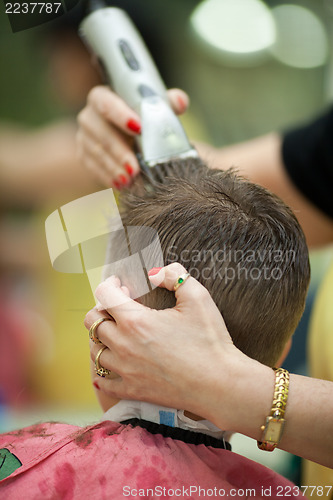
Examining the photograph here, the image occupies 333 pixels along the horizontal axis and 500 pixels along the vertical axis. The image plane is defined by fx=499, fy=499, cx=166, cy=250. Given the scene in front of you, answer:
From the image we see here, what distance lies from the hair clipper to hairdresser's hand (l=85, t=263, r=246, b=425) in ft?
0.74

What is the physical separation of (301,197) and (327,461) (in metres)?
0.58

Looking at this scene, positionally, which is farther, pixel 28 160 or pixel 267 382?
pixel 28 160

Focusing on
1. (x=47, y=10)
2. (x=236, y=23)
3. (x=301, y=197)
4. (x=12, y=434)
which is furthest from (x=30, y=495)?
(x=236, y=23)

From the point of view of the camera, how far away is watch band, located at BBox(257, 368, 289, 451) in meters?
0.45

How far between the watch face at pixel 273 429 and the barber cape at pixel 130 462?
0.24 ft

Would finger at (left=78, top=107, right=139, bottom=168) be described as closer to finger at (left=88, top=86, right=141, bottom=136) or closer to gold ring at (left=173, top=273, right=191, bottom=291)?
finger at (left=88, top=86, right=141, bottom=136)

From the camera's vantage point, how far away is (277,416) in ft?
1.47

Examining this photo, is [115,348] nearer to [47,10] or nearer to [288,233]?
[288,233]

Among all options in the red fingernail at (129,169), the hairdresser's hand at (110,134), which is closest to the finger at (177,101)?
the hairdresser's hand at (110,134)

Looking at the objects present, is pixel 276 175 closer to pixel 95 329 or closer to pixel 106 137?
pixel 106 137

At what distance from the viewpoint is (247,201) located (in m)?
0.51

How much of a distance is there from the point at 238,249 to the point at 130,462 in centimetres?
23

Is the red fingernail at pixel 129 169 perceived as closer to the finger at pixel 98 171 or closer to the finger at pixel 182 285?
the finger at pixel 98 171

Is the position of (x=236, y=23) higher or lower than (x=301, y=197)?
higher
